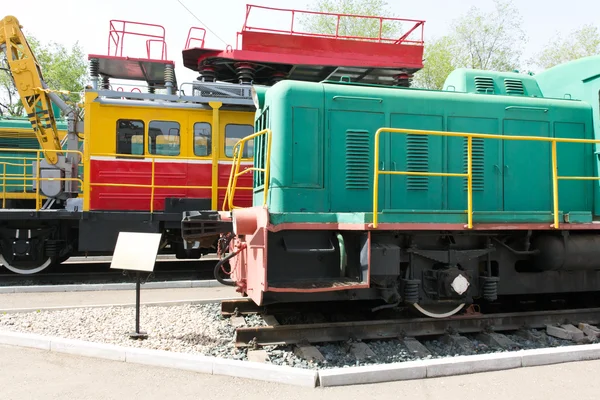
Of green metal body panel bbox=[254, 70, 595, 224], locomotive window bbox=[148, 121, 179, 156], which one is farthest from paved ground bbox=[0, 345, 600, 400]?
locomotive window bbox=[148, 121, 179, 156]

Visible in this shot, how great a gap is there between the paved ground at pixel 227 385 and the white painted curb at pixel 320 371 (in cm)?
7

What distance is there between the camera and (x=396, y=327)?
549cm

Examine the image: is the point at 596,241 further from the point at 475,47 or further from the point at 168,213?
the point at 475,47

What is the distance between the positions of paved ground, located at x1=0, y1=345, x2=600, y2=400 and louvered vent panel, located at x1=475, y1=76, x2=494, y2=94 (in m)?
4.06

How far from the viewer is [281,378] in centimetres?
394

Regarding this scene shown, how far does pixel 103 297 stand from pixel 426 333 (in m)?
5.38

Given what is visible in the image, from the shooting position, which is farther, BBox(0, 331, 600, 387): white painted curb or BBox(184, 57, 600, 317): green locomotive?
BBox(184, 57, 600, 317): green locomotive

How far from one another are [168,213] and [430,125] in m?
5.78

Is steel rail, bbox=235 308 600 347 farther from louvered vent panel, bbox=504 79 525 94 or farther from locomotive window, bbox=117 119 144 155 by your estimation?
locomotive window, bbox=117 119 144 155

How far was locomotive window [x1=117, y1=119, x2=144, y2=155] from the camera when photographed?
971 cm

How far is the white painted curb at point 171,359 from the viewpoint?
155 inches

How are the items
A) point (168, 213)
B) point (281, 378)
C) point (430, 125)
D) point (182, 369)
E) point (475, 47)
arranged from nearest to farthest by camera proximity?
1. point (281, 378)
2. point (182, 369)
3. point (430, 125)
4. point (168, 213)
5. point (475, 47)

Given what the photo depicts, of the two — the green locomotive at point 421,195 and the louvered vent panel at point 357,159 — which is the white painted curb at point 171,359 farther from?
the louvered vent panel at point 357,159

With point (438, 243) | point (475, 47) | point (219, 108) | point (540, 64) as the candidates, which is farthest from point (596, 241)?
point (540, 64)
